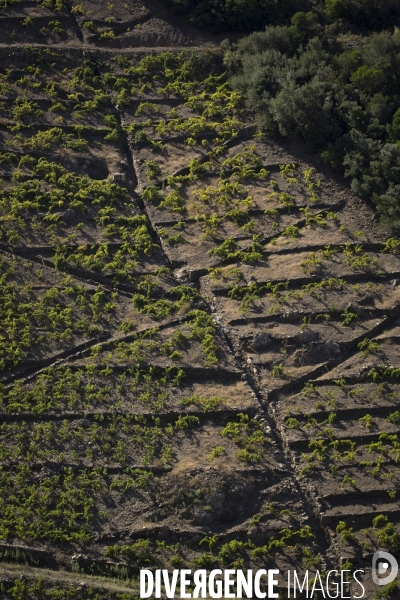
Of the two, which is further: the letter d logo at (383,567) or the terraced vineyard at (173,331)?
the terraced vineyard at (173,331)

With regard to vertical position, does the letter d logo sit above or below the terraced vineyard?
below

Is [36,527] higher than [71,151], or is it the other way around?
[71,151]

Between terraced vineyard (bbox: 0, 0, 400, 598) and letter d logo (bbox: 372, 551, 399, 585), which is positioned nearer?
letter d logo (bbox: 372, 551, 399, 585)

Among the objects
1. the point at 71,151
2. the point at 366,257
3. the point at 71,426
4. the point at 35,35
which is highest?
the point at 35,35

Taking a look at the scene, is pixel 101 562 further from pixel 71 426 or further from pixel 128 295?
pixel 128 295

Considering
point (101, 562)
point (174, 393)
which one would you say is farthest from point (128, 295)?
point (101, 562)
